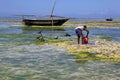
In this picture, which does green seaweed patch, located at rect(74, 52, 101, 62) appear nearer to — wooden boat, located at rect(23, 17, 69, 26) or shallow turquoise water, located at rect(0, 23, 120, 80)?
shallow turquoise water, located at rect(0, 23, 120, 80)

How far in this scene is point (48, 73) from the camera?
13516mm

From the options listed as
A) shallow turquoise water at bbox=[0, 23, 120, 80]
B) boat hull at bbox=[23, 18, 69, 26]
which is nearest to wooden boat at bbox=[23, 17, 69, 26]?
boat hull at bbox=[23, 18, 69, 26]

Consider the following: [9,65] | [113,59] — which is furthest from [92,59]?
[9,65]

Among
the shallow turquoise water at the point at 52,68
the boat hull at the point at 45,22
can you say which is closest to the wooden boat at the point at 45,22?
the boat hull at the point at 45,22

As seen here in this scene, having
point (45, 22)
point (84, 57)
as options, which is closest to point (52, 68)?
point (84, 57)

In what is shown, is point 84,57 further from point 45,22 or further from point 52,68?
point 45,22

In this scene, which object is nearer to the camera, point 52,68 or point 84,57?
point 52,68

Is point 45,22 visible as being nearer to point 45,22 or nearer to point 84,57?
point 45,22

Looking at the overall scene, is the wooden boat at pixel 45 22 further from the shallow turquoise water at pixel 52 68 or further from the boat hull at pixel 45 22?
the shallow turquoise water at pixel 52 68

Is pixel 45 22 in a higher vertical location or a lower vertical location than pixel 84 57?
lower

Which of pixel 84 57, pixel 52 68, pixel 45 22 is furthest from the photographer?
pixel 45 22

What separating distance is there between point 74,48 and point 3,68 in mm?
8146

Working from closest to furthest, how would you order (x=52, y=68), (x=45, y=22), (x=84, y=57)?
(x=52, y=68), (x=84, y=57), (x=45, y=22)

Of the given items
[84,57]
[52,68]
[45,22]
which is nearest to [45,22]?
[45,22]
